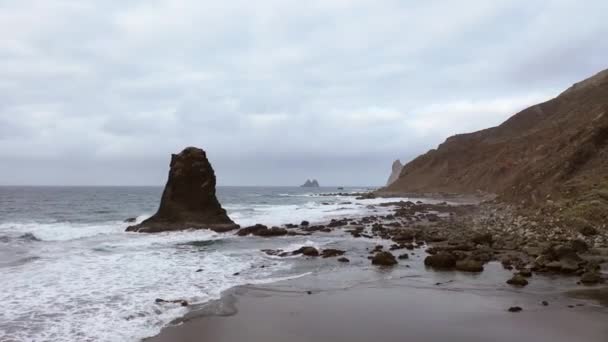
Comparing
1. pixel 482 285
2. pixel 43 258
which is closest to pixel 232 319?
pixel 482 285

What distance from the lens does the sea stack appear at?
34656mm

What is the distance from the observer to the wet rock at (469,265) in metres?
17.1

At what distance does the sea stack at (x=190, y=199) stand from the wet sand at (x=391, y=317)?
2148 cm

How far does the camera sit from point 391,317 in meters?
11.4

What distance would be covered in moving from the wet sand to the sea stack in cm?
2148

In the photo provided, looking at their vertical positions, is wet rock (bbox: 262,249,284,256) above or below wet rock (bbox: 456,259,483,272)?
below

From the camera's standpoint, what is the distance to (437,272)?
17219mm

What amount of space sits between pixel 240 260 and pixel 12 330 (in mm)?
11164

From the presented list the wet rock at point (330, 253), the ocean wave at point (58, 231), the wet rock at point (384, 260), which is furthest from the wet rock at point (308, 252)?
the ocean wave at point (58, 231)

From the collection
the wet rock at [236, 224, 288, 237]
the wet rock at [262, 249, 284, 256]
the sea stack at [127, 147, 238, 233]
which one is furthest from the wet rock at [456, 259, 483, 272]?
the sea stack at [127, 147, 238, 233]

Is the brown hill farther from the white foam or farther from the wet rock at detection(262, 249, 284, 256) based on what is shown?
the white foam

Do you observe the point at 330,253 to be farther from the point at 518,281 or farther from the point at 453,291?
the point at 518,281

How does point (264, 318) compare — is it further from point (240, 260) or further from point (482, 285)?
point (240, 260)

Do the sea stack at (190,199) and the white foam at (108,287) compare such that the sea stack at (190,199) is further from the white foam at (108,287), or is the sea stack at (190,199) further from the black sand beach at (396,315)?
the black sand beach at (396,315)
